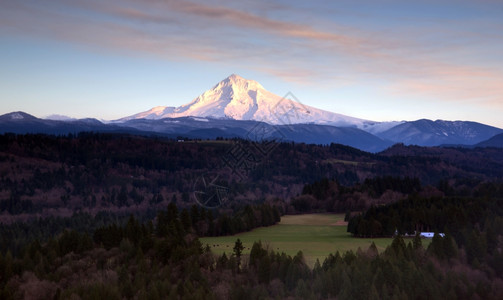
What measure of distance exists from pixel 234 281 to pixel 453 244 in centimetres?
6713

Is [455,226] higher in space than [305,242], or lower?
higher

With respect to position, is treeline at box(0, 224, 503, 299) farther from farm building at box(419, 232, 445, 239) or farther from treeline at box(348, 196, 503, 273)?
farm building at box(419, 232, 445, 239)

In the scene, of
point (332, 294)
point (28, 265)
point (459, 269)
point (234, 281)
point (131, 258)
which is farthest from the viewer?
point (131, 258)

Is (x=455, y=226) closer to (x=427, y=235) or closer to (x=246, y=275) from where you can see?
(x=427, y=235)

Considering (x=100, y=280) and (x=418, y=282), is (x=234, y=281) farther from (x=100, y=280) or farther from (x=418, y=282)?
(x=418, y=282)

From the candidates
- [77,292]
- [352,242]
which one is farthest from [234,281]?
[352,242]

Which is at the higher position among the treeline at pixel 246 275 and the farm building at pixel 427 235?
the farm building at pixel 427 235

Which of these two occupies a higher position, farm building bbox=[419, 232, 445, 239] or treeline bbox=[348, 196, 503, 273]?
treeline bbox=[348, 196, 503, 273]

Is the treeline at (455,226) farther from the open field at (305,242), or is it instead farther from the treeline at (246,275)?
the open field at (305,242)

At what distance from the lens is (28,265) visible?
504ft

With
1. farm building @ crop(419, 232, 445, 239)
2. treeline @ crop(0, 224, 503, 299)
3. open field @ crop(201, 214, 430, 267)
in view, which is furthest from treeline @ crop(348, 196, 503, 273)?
open field @ crop(201, 214, 430, 267)

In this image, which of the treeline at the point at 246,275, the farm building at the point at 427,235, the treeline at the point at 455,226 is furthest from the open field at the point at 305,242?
the farm building at the point at 427,235

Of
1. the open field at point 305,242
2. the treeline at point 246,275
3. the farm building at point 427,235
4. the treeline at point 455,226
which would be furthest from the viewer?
the farm building at point 427,235

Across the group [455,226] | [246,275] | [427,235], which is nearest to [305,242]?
[246,275]
